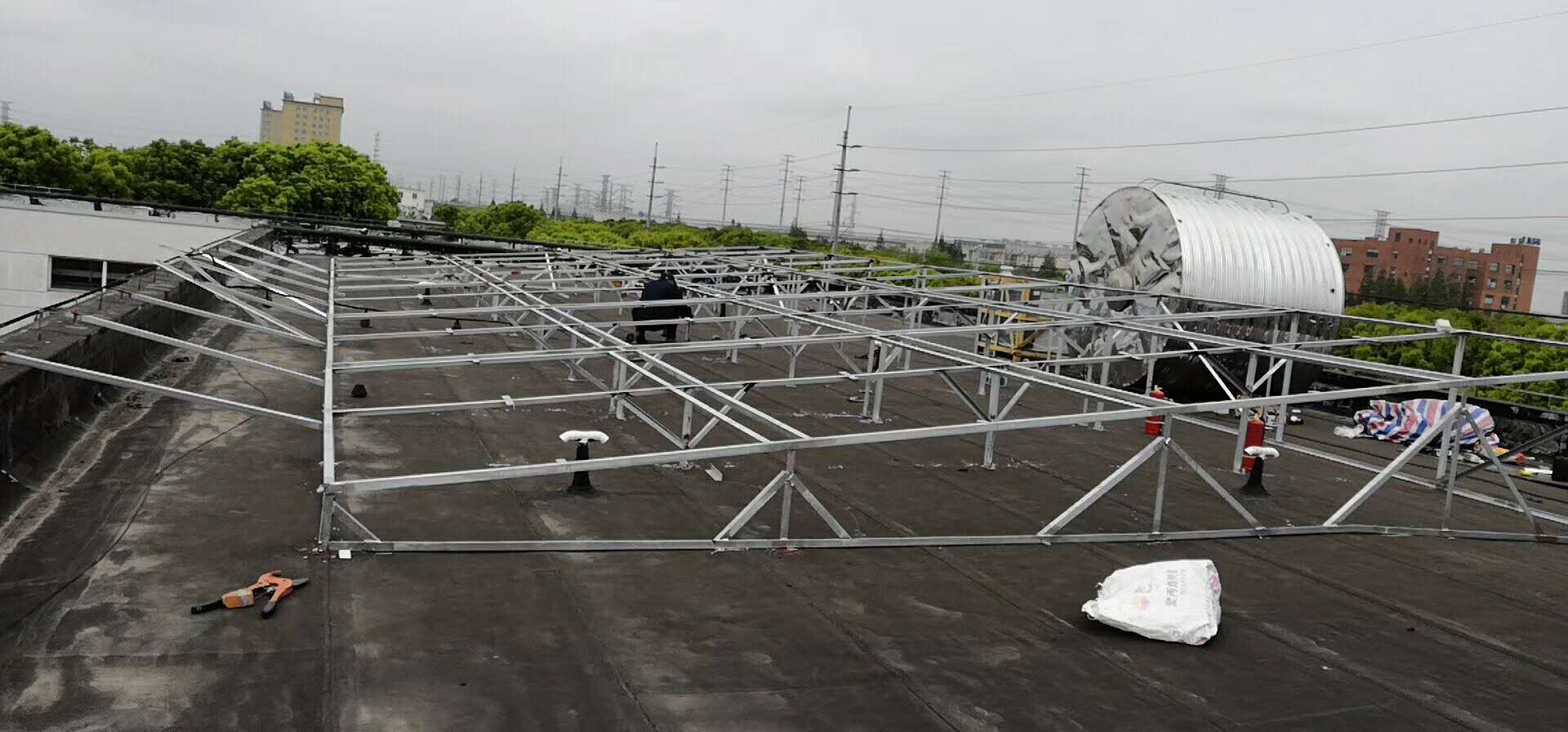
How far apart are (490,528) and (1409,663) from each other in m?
7.86

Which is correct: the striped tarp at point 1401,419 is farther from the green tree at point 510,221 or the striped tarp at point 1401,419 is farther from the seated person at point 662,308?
the green tree at point 510,221

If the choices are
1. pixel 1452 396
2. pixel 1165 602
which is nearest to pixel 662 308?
pixel 1452 396

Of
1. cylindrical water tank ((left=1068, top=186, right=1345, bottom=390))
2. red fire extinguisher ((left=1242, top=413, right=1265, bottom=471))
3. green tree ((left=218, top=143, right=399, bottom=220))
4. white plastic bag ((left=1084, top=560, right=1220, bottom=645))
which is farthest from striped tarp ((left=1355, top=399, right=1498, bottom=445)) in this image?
green tree ((left=218, top=143, right=399, bottom=220))

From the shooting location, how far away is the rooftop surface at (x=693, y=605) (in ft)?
23.7

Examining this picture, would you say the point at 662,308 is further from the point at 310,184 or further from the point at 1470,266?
the point at 310,184

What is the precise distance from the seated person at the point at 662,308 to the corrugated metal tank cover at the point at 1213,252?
1012cm

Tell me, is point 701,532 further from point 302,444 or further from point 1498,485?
point 1498,485

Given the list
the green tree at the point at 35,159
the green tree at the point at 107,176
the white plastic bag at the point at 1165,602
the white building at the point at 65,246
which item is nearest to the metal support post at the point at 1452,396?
the white plastic bag at the point at 1165,602

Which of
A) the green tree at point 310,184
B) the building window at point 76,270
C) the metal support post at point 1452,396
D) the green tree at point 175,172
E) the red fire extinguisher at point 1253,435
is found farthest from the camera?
the green tree at point 175,172

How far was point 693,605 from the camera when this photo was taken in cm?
909

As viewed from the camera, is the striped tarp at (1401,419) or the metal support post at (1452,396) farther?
the striped tarp at (1401,419)

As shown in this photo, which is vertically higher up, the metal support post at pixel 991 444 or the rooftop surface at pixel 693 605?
the metal support post at pixel 991 444

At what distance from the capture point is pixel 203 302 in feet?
92.6

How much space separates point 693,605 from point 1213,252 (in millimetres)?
20444
